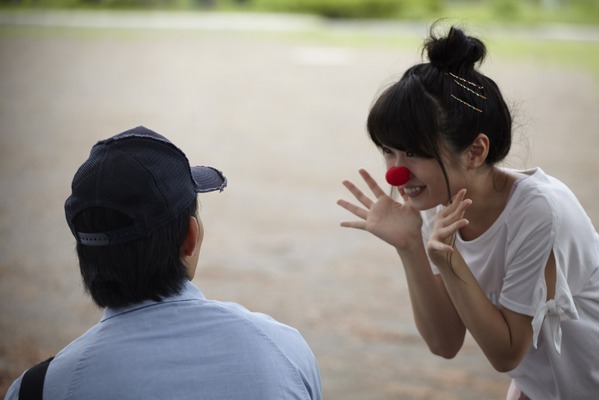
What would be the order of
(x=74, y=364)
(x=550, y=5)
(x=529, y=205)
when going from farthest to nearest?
(x=550, y=5)
(x=529, y=205)
(x=74, y=364)

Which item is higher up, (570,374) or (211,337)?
(211,337)

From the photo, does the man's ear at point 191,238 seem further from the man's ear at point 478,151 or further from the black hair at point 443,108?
the man's ear at point 478,151

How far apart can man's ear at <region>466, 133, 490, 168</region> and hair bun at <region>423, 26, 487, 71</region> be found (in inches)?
7.7

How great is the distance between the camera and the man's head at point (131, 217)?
1524 millimetres

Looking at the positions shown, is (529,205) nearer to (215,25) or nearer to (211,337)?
(211,337)

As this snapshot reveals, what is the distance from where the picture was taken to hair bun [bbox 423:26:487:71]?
2.04 meters

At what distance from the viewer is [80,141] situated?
376 inches

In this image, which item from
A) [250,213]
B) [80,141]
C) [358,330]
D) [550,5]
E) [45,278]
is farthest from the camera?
[550,5]

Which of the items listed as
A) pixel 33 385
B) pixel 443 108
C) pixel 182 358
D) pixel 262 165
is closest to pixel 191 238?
pixel 182 358

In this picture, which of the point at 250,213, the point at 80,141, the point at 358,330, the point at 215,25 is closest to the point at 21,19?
the point at 215,25

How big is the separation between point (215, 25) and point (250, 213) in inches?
558

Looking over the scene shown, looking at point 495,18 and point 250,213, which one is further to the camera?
point 495,18

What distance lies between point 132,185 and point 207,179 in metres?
0.31

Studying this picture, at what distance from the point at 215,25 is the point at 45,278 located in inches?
612
